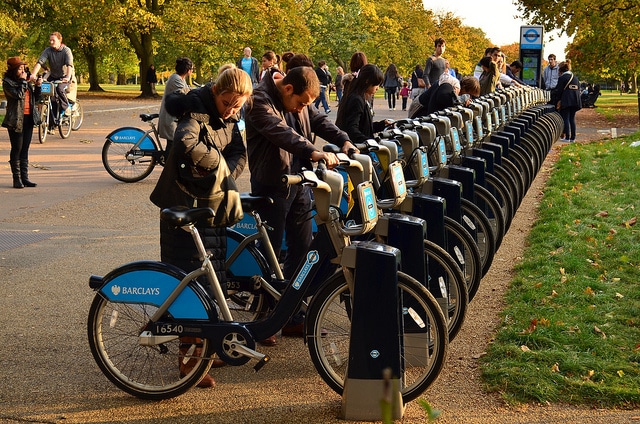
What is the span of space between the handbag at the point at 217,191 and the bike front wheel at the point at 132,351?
1.88ft

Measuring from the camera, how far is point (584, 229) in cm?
941

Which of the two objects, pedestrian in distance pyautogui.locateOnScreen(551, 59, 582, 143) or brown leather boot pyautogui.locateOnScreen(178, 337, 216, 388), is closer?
brown leather boot pyautogui.locateOnScreen(178, 337, 216, 388)

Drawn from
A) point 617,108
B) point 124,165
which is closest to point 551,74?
point 617,108

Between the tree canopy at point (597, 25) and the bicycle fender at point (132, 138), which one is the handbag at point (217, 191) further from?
the tree canopy at point (597, 25)

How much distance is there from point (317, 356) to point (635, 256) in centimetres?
435

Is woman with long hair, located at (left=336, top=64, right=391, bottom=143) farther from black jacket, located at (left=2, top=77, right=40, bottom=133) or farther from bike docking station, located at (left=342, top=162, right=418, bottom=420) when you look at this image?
black jacket, located at (left=2, top=77, right=40, bottom=133)

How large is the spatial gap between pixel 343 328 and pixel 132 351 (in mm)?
1073

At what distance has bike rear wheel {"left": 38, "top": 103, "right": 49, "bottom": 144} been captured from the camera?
17844 millimetres

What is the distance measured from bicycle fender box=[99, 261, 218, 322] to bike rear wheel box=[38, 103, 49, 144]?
13927mm

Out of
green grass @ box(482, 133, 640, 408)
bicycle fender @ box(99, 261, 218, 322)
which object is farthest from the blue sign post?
bicycle fender @ box(99, 261, 218, 322)

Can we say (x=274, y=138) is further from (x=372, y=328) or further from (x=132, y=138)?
(x=132, y=138)

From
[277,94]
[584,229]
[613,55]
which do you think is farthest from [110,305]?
[613,55]

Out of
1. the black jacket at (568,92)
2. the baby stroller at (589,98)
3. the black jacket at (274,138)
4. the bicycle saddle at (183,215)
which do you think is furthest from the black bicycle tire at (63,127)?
the baby stroller at (589,98)

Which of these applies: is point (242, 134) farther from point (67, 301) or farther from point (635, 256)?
point (635, 256)
